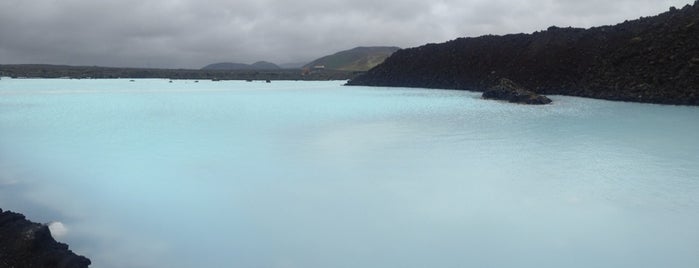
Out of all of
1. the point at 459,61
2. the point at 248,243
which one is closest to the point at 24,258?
the point at 248,243

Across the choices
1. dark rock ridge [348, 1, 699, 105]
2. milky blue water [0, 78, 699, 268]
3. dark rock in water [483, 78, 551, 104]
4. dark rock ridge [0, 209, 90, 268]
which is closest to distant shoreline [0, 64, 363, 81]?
dark rock ridge [348, 1, 699, 105]

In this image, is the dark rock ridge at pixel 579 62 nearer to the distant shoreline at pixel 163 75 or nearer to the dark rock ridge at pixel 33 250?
the dark rock ridge at pixel 33 250

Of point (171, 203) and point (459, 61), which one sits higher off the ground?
point (459, 61)

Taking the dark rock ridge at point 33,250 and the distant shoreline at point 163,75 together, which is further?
the distant shoreline at point 163,75

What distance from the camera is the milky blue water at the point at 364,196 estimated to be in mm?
5211

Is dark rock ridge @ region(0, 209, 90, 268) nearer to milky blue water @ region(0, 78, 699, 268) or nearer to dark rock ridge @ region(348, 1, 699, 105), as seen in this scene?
milky blue water @ region(0, 78, 699, 268)

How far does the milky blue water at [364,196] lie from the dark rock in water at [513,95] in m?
11.4

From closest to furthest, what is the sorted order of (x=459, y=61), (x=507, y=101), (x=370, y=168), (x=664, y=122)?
(x=370, y=168) → (x=664, y=122) → (x=507, y=101) → (x=459, y=61)

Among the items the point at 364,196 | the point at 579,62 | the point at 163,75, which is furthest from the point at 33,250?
the point at 163,75

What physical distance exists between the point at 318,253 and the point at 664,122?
16534 millimetres

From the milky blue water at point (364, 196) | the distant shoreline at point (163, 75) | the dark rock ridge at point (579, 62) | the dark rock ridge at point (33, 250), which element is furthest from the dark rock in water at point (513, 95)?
the distant shoreline at point (163, 75)

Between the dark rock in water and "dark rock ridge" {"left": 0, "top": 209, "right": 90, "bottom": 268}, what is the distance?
81.9 ft

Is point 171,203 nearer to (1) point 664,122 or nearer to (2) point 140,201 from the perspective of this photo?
(2) point 140,201

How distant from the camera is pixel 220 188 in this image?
788cm
